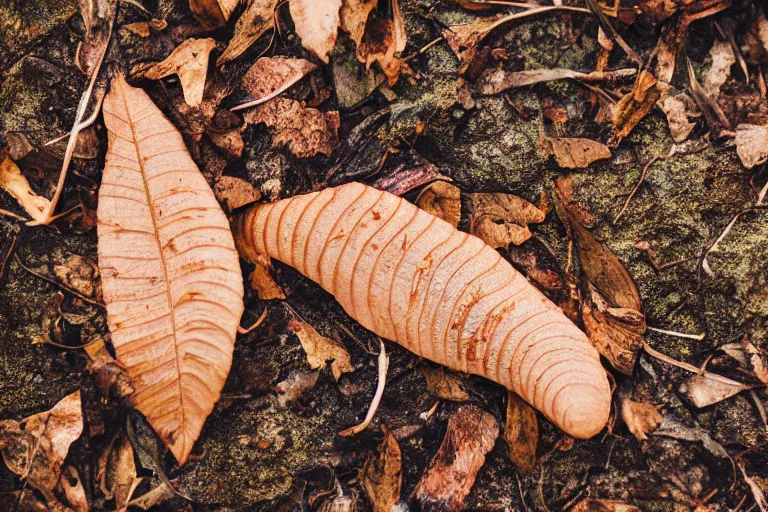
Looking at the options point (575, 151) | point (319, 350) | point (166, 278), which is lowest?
point (319, 350)

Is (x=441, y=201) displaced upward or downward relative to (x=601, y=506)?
upward

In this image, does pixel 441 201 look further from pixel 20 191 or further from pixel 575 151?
pixel 20 191

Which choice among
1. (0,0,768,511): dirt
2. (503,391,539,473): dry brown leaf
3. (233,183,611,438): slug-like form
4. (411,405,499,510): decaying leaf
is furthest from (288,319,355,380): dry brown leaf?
(503,391,539,473): dry brown leaf

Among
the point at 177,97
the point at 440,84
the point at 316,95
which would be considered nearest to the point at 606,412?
the point at 440,84

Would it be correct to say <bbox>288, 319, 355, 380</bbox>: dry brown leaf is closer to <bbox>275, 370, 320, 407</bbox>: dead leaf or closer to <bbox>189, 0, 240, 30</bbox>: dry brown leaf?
<bbox>275, 370, 320, 407</bbox>: dead leaf

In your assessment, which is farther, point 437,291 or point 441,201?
point 441,201

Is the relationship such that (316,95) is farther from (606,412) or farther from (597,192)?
(606,412)

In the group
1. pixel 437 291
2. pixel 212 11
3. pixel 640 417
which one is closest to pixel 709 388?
pixel 640 417
